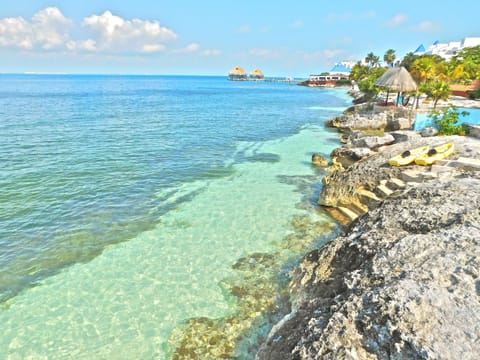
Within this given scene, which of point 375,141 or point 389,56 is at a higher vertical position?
point 389,56

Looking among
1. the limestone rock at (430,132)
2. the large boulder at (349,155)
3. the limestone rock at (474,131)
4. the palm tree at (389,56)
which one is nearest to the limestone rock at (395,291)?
the large boulder at (349,155)

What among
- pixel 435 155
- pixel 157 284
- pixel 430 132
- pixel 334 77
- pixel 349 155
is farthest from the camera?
pixel 334 77

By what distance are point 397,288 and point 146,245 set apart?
818 centimetres

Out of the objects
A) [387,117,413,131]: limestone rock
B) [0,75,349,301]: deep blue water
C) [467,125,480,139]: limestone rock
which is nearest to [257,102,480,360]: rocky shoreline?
[0,75,349,301]: deep blue water

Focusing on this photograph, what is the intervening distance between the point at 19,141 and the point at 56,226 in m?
16.9

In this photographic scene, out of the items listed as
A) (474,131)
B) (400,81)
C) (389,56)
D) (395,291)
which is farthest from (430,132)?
(389,56)

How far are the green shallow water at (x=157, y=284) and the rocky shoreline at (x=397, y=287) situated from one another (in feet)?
5.73

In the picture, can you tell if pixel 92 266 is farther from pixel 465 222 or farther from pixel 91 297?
pixel 465 222

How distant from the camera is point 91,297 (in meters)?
8.38

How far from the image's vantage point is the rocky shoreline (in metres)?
4.62

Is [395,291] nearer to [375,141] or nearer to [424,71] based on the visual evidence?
[375,141]

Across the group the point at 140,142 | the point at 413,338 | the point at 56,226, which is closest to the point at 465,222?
the point at 413,338

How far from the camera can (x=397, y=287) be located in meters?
5.40

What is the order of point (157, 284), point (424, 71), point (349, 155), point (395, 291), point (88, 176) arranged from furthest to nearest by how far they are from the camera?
point (424, 71), point (349, 155), point (88, 176), point (157, 284), point (395, 291)
